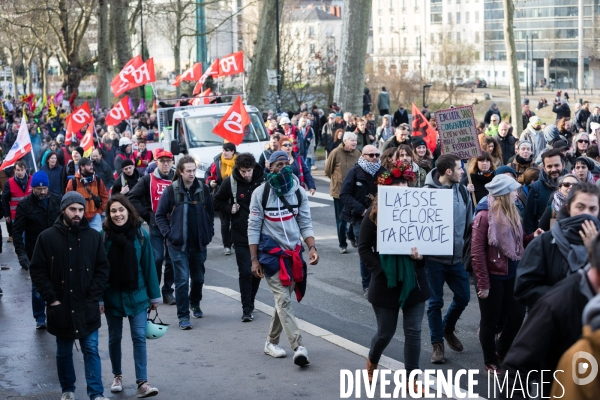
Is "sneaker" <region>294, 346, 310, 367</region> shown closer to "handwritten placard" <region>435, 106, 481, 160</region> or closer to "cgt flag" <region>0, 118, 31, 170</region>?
"handwritten placard" <region>435, 106, 481, 160</region>

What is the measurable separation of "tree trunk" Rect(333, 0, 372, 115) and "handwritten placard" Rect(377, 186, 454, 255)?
71.4 feet

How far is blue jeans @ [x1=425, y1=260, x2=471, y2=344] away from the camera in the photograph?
796 centimetres

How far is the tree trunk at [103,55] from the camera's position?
42.8 meters

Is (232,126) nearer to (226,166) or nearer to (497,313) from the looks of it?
(226,166)

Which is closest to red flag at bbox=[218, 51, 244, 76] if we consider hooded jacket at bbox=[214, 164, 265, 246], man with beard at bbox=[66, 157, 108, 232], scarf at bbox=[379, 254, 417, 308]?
man with beard at bbox=[66, 157, 108, 232]

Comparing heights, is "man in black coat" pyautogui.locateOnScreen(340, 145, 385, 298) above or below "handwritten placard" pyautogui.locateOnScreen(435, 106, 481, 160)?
below

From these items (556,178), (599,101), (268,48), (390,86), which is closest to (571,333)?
(556,178)

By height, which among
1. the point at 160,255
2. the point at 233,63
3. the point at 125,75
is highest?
the point at 233,63

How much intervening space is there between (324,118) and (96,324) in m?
26.6

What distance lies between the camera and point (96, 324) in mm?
7051

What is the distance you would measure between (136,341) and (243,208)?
2.94 metres

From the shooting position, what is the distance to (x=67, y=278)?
697 cm

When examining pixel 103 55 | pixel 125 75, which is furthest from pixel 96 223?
pixel 103 55

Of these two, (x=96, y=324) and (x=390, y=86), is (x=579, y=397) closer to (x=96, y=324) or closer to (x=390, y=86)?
(x=96, y=324)
